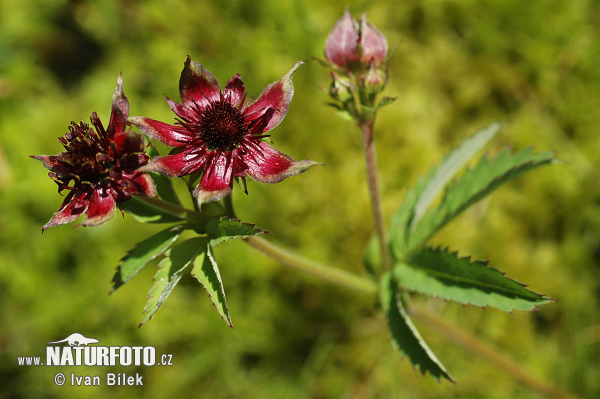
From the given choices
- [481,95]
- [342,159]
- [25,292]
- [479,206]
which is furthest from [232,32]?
[25,292]

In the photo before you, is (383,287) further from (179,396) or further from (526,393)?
(179,396)

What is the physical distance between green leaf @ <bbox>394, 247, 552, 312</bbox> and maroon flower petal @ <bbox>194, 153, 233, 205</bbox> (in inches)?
23.5

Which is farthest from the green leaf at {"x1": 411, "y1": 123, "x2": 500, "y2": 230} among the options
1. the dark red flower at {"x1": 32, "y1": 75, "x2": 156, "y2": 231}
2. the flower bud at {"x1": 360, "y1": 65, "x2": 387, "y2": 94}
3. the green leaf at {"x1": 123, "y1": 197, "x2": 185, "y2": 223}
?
the dark red flower at {"x1": 32, "y1": 75, "x2": 156, "y2": 231}

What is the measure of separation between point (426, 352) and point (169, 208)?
27.6 inches

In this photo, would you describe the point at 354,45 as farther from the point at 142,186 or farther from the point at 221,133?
the point at 142,186

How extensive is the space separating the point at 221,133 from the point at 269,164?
13cm

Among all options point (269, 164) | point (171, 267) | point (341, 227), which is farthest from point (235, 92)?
point (341, 227)

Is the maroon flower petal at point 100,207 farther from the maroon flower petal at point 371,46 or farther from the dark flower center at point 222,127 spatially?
the maroon flower petal at point 371,46

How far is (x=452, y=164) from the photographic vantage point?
151cm

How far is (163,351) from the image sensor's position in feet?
8.29

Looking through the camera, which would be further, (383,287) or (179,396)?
(179,396)

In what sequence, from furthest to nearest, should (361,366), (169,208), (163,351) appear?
(163,351) → (361,366) → (169,208)

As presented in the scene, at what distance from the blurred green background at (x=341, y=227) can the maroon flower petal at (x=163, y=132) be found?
1.35m

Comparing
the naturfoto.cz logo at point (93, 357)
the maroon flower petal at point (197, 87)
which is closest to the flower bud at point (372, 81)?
the maroon flower petal at point (197, 87)
